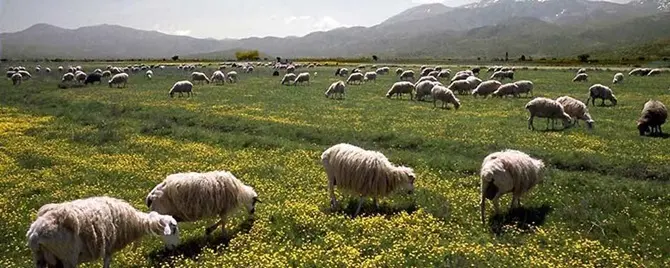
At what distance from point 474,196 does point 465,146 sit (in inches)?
286

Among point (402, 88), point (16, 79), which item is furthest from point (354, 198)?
point (16, 79)

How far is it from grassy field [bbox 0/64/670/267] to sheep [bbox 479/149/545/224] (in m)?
0.56

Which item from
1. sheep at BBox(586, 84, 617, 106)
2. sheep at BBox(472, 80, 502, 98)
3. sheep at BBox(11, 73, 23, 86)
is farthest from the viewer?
sheep at BBox(11, 73, 23, 86)

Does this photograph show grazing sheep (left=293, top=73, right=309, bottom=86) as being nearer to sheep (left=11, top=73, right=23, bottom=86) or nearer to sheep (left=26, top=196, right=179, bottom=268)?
sheep (left=11, top=73, right=23, bottom=86)

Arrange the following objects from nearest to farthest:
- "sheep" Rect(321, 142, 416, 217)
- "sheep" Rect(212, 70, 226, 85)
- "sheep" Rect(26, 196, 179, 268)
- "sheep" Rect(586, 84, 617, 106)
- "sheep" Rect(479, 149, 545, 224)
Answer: "sheep" Rect(26, 196, 179, 268), "sheep" Rect(479, 149, 545, 224), "sheep" Rect(321, 142, 416, 217), "sheep" Rect(586, 84, 617, 106), "sheep" Rect(212, 70, 226, 85)

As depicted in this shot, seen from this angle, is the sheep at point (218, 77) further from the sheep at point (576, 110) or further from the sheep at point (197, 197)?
the sheep at point (197, 197)

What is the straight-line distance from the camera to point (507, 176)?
40.1 ft

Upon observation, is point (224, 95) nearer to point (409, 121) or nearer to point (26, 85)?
point (409, 121)

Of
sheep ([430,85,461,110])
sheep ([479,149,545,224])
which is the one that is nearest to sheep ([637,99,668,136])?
sheep ([430,85,461,110])

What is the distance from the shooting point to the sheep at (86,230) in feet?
27.3

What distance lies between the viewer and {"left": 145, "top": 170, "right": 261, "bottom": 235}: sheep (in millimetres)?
11156

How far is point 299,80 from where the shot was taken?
56969 millimetres

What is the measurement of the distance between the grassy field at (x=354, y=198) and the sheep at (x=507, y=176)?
559 millimetres

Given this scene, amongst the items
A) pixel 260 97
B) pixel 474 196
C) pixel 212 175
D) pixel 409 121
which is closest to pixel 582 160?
pixel 474 196
